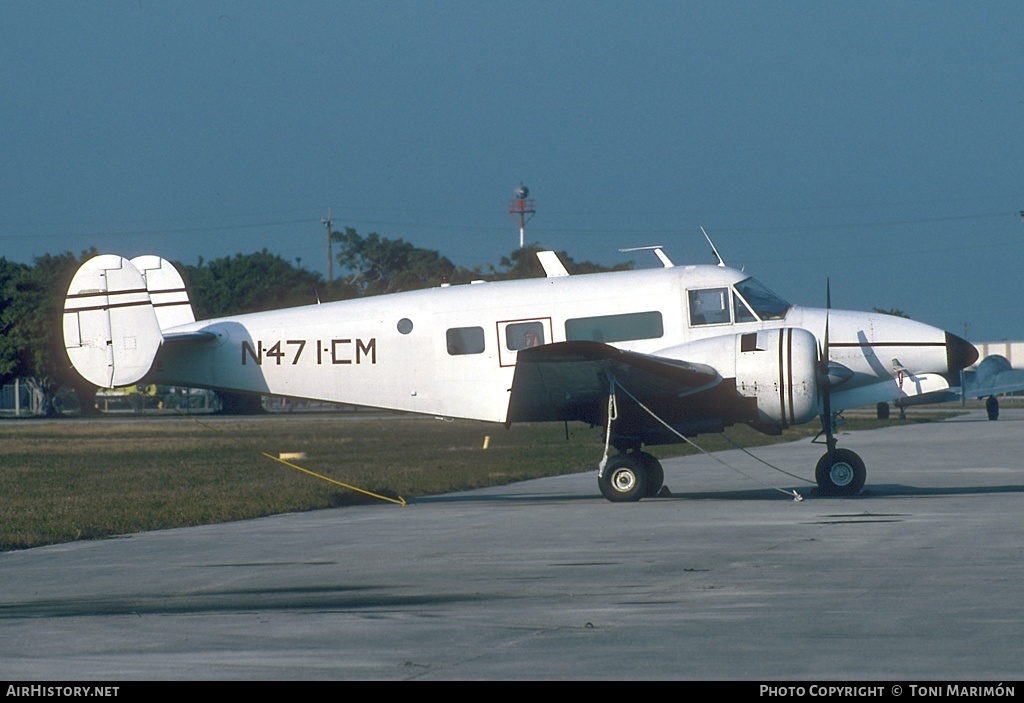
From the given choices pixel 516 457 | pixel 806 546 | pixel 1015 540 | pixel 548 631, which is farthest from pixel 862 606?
pixel 516 457

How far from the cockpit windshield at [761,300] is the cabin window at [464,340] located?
376 cm

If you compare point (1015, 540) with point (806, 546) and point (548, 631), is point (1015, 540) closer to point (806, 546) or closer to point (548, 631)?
point (806, 546)

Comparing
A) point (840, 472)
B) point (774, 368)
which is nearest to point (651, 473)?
point (774, 368)

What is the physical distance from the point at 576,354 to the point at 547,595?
7.16m

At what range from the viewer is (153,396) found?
106 metres

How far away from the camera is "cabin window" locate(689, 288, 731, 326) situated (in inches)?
703

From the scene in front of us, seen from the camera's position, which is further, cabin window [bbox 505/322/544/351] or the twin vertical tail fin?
the twin vertical tail fin

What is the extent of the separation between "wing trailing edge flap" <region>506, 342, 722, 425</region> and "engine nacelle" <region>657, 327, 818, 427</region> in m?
0.28

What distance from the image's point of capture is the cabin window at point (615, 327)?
18016 mm

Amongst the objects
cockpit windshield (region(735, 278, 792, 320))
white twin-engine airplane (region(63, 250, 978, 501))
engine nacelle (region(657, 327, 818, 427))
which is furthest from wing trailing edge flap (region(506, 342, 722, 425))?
cockpit windshield (region(735, 278, 792, 320))

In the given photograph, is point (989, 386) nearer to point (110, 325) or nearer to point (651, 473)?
point (651, 473)

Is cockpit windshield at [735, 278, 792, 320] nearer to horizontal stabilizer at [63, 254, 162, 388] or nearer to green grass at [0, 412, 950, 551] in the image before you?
green grass at [0, 412, 950, 551]

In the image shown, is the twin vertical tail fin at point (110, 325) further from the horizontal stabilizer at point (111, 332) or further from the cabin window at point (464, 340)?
the cabin window at point (464, 340)
